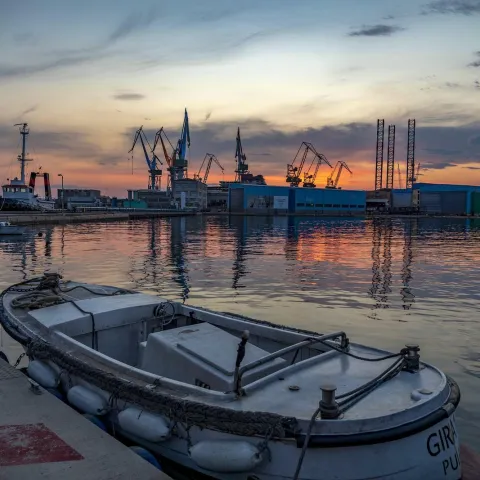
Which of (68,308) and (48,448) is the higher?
(68,308)

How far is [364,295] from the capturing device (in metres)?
20.2

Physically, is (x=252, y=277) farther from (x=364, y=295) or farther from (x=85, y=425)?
(x=85, y=425)

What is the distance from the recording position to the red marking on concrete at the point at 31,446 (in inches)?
219

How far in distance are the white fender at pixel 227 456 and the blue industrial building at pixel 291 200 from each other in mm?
156818

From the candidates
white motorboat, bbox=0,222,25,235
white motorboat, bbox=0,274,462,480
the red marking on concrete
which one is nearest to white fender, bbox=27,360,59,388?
white motorboat, bbox=0,274,462,480

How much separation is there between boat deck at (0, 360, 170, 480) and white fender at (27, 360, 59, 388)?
74cm

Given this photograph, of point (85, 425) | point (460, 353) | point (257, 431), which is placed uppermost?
point (257, 431)

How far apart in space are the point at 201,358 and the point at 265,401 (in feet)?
4.14

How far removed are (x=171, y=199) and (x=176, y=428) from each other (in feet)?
607

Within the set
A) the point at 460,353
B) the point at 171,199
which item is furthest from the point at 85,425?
the point at 171,199

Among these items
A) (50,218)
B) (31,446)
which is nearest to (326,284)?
(31,446)

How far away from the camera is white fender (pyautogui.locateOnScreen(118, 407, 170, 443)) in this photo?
6.00 metres

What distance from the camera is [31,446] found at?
582cm

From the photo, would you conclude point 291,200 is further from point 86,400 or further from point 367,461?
point 367,461
